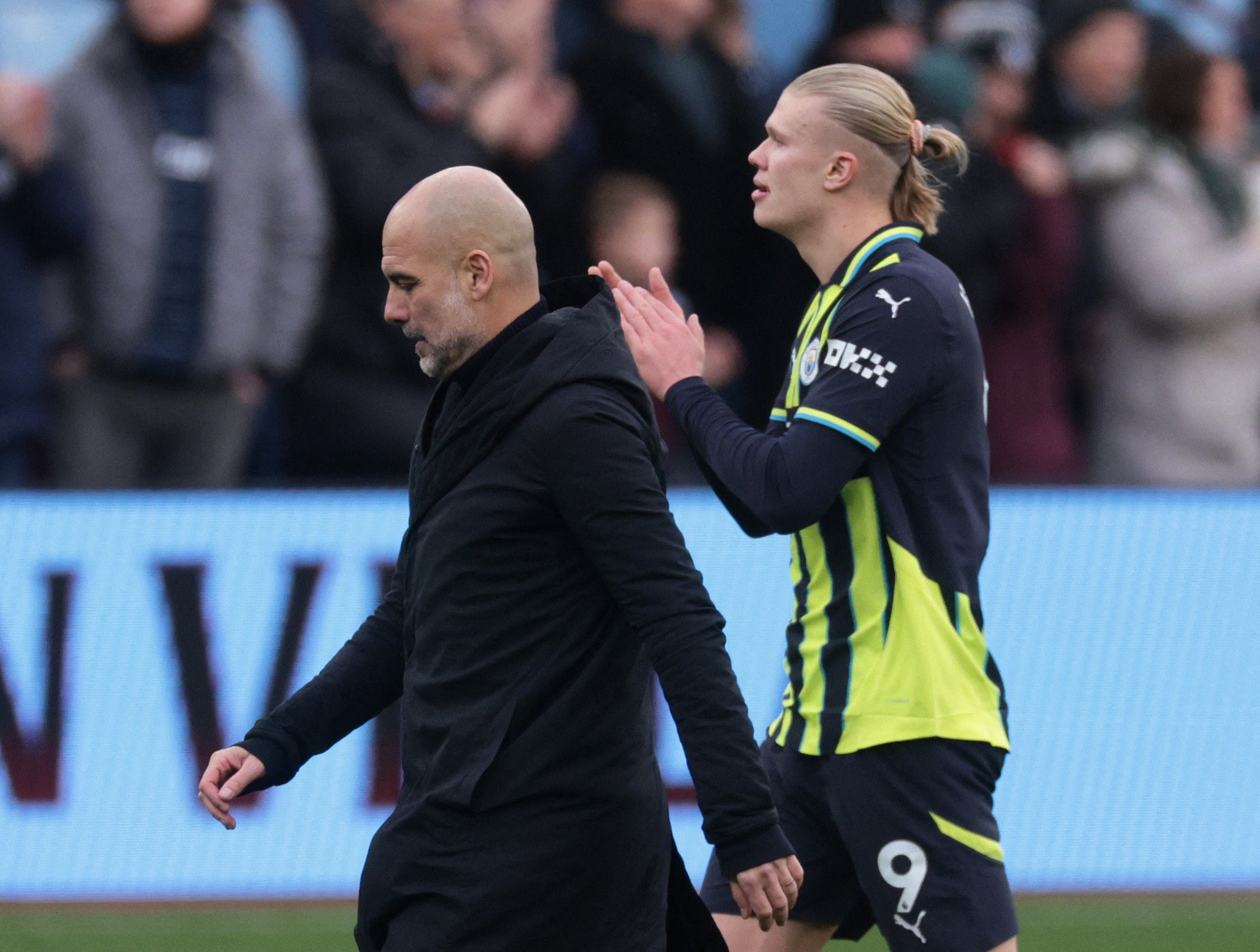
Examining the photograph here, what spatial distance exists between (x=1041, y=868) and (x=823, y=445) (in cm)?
380

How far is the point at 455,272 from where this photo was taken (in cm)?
321

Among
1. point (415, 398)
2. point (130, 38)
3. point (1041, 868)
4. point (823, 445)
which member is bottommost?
point (1041, 868)

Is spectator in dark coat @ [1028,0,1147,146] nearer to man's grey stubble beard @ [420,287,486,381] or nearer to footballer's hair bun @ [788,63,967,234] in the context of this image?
footballer's hair bun @ [788,63,967,234]

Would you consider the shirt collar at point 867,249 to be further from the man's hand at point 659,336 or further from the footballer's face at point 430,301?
the footballer's face at point 430,301

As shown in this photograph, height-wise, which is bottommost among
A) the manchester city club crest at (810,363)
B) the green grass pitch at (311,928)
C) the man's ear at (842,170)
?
the green grass pitch at (311,928)

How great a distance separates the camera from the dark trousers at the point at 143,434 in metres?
7.05

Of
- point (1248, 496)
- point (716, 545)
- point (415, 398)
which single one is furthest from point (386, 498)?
point (1248, 496)

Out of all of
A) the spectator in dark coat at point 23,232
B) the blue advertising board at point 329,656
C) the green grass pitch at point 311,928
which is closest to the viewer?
the green grass pitch at point 311,928

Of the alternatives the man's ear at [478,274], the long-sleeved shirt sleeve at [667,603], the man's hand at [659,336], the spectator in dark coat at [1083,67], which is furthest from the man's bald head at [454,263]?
the spectator in dark coat at [1083,67]

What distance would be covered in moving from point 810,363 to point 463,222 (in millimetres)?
788

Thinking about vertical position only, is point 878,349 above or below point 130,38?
below

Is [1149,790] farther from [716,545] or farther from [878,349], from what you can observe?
[878,349]

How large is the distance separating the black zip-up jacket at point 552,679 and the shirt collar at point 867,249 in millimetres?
619

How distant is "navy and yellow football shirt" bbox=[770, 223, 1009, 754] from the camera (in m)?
3.55
